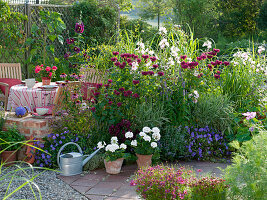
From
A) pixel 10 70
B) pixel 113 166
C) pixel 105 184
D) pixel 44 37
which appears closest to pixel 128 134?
pixel 113 166

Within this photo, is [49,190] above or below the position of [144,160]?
below

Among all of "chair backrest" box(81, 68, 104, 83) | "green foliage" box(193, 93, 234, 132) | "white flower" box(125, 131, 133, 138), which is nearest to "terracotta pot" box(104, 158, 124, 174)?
"white flower" box(125, 131, 133, 138)

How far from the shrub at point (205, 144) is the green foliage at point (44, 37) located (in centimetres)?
462

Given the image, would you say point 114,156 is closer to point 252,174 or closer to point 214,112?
point 214,112

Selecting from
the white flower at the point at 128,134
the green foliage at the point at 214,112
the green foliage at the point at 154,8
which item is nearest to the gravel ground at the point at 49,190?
Result: the white flower at the point at 128,134

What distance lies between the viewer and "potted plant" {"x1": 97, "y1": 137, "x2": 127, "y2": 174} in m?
3.89

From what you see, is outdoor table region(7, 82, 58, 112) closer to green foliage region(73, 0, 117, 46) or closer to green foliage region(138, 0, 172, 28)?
green foliage region(73, 0, 117, 46)

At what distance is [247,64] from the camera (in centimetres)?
542

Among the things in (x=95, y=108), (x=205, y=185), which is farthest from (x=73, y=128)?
(x=205, y=185)

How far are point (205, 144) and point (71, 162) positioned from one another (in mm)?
1754

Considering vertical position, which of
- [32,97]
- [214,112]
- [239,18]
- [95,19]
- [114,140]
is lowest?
[114,140]

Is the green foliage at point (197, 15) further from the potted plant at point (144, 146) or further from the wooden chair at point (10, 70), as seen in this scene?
the potted plant at point (144, 146)

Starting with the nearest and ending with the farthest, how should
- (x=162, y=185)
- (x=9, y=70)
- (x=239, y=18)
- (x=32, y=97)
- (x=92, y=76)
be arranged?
(x=162, y=185) → (x=32, y=97) → (x=92, y=76) → (x=9, y=70) → (x=239, y=18)

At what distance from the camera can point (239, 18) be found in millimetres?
16266
